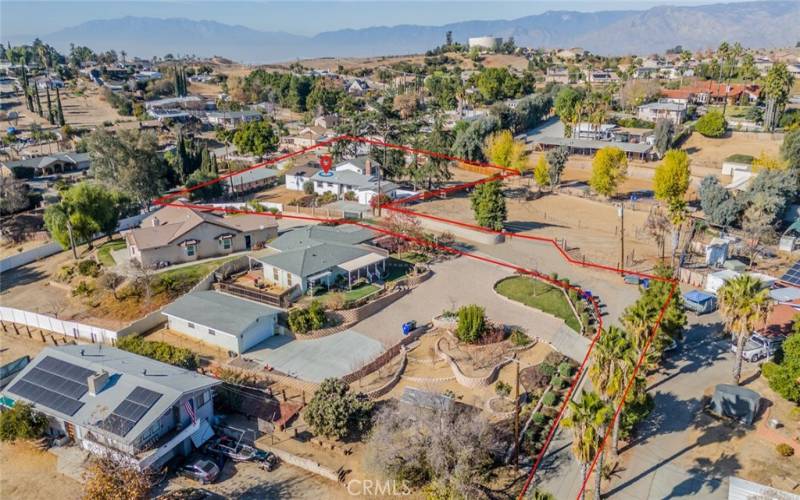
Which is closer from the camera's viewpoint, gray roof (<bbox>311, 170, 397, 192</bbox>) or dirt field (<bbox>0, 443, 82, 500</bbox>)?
dirt field (<bbox>0, 443, 82, 500</bbox>)

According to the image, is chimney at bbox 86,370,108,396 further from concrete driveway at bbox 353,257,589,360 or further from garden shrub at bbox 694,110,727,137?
garden shrub at bbox 694,110,727,137

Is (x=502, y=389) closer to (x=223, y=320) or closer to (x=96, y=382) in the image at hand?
(x=223, y=320)

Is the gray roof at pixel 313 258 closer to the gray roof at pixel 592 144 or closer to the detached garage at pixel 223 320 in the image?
the detached garage at pixel 223 320

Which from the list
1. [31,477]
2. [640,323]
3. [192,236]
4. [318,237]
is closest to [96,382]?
[31,477]

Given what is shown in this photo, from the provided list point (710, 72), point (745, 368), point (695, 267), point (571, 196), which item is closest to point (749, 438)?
point (745, 368)

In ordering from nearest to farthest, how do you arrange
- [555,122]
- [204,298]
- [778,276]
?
[204,298]
[778,276]
[555,122]

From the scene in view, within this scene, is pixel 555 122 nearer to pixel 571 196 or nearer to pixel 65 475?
pixel 571 196

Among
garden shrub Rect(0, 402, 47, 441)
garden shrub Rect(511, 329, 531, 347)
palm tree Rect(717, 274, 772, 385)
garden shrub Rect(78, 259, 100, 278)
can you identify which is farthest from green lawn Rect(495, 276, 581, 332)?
garden shrub Rect(78, 259, 100, 278)
